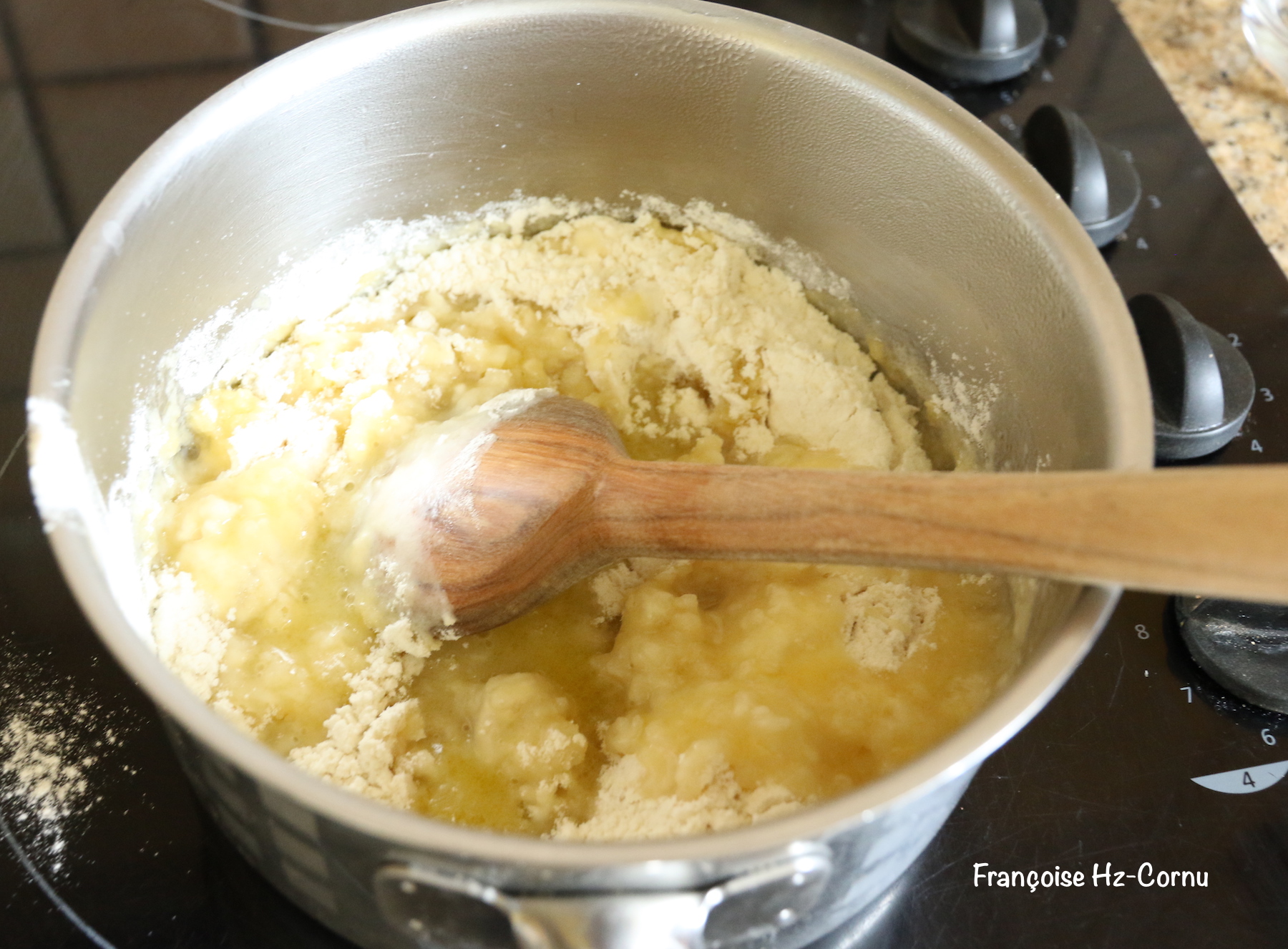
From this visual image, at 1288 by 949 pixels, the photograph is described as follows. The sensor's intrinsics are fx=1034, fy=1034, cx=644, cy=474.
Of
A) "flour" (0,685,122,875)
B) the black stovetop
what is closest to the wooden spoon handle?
the black stovetop

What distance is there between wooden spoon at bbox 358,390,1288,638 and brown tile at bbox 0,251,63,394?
16.6 inches

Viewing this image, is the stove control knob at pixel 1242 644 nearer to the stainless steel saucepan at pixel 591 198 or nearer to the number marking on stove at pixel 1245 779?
the number marking on stove at pixel 1245 779

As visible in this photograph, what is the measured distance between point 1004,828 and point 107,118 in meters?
1.23

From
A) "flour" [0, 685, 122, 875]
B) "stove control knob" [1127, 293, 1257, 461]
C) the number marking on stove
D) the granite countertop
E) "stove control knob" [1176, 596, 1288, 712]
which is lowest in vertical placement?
the number marking on stove

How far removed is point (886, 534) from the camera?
0.73 metres

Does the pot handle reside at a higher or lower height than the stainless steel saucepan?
lower

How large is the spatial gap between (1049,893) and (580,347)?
0.70 metres

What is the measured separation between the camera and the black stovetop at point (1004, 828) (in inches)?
31.9

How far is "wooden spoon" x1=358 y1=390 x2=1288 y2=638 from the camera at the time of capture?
590 mm

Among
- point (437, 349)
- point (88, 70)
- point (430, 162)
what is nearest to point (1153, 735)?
point (437, 349)

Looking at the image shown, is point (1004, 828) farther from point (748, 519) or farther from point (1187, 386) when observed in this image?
point (1187, 386)

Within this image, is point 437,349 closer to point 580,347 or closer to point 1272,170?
point 580,347

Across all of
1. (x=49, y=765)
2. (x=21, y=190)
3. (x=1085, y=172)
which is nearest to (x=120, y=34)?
(x=21, y=190)

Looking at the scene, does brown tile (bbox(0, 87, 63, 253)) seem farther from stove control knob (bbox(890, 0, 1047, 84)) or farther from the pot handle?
stove control knob (bbox(890, 0, 1047, 84))
